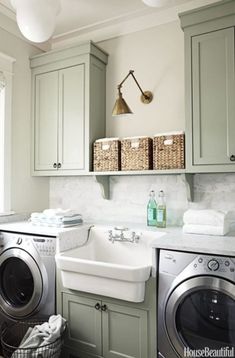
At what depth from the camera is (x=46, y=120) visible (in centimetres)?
276

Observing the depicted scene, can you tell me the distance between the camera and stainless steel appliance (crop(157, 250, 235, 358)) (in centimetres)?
154

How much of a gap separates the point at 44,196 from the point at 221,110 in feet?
6.33

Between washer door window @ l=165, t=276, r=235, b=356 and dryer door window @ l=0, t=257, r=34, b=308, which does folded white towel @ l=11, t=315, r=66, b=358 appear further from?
washer door window @ l=165, t=276, r=235, b=356

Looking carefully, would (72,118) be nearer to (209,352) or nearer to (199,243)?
(199,243)

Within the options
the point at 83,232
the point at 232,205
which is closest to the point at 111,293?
the point at 83,232

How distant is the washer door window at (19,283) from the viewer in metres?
2.15

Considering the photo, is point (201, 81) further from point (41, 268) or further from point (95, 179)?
point (41, 268)

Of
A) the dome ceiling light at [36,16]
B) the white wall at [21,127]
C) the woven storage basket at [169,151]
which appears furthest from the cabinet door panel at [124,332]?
the dome ceiling light at [36,16]

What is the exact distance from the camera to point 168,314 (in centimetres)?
167

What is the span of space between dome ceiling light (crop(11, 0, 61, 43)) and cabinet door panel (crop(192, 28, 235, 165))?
3.40ft

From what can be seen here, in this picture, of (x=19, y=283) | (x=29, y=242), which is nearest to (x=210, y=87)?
(x=29, y=242)

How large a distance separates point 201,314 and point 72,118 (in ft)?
6.12

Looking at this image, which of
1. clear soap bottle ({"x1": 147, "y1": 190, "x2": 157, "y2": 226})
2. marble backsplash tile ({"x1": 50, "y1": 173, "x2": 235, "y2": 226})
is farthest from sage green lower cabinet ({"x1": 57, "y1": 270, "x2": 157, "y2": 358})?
marble backsplash tile ({"x1": 50, "y1": 173, "x2": 235, "y2": 226})

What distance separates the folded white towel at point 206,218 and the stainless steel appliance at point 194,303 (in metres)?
0.40
